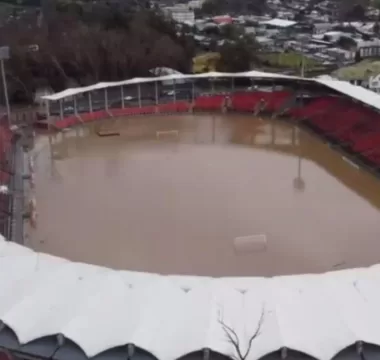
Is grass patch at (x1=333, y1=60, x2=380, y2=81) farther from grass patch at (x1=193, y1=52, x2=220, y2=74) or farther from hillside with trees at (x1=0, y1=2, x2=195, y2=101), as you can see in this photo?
hillside with trees at (x1=0, y1=2, x2=195, y2=101)

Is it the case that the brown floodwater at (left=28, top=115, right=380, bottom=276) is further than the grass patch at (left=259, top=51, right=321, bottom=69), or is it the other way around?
the grass patch at (left=259, top=51, right=321, bottom=69)

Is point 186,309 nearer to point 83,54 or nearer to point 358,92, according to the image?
point 358,92

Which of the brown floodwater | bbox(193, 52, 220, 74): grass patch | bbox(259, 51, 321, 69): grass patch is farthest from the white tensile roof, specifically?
the brown floodwater

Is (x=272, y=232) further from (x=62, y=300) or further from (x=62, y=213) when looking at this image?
(x=62, y=300)

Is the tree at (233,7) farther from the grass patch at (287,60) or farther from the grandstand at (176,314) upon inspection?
the grandstand at (176,314)

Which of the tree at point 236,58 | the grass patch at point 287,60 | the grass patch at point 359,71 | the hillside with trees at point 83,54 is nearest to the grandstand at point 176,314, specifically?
the hillside with trees at point 83,54

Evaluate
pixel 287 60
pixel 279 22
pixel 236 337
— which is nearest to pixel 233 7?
pixel 279 22
